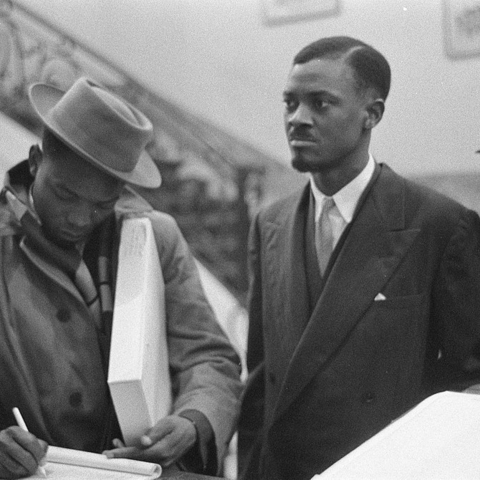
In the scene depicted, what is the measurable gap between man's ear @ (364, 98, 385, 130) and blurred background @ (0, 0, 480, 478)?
0.05 feet

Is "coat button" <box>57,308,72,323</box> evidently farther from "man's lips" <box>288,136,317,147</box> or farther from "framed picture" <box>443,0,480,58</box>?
"framed picture" <box>443,0,480,58</box>

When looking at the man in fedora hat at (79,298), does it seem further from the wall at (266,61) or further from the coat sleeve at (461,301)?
the coat sleeve at (461,301)

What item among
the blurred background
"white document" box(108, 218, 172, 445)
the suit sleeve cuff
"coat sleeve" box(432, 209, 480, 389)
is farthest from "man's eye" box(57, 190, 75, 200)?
"coat sleeve" box(432, 209, 480, 389)

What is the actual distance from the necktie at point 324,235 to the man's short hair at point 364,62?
0.75ft

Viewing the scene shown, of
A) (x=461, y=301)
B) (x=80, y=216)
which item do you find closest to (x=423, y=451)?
(x=461, y=301)

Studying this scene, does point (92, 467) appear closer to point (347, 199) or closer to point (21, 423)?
point (21, 423)

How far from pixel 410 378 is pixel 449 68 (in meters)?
0.58

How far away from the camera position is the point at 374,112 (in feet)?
4.94

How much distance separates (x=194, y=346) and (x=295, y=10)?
28.7 inches

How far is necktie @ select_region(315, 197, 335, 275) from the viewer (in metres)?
1.55

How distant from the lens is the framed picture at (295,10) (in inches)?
62.6

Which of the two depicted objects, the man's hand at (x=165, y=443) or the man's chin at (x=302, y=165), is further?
the man's chin at (x=302, y=165)

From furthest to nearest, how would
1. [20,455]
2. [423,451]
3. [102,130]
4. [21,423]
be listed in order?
[102,130]
[21,423]
[20,455]
[423,451]

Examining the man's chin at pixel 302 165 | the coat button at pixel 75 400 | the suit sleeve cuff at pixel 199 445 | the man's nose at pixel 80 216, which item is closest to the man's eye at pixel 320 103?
the man's chin at pixel 302 165
